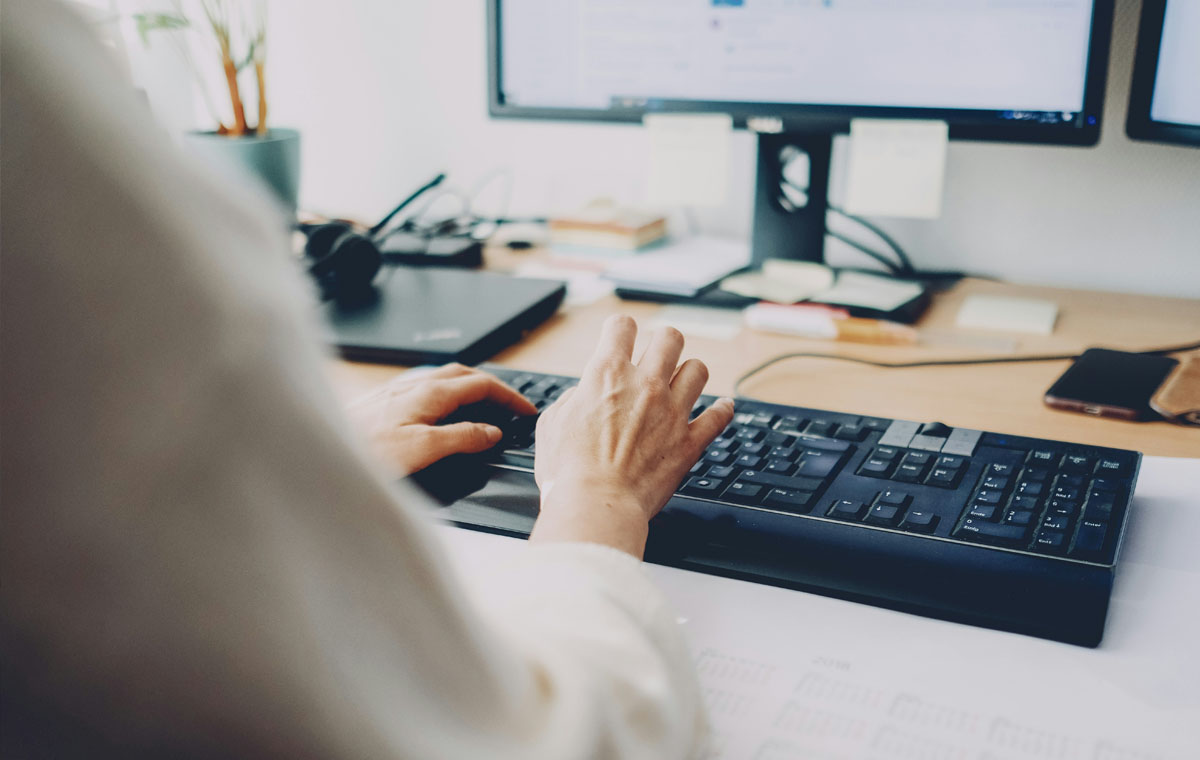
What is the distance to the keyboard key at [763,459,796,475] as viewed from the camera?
1.97 ft

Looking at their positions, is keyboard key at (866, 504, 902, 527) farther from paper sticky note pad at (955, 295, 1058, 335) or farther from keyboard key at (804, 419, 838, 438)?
paper sticky note pad at (955, 295, 1058, 335)

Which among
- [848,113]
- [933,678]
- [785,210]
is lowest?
[933,678]

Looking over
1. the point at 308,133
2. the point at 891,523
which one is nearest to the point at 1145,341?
the point at 891,523

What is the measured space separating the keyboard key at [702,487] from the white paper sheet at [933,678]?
0.06 meters

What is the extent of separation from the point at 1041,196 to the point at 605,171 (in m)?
0.53

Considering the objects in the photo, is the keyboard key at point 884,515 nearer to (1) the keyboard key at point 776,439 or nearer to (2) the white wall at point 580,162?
(1) the keyboard key at point 776,439

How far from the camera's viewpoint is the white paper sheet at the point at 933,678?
0.41 m

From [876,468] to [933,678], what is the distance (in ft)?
0.55

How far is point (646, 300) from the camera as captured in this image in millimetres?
1064

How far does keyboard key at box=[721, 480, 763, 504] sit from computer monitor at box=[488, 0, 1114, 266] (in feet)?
1.72

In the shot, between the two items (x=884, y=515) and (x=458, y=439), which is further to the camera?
(x=458, y=439)

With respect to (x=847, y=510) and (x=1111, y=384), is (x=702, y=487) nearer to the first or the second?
(x=847, y=510)

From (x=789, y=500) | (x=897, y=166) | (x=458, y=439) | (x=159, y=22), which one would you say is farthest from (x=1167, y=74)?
(x=159, y=22)

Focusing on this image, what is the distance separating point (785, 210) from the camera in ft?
3.54
